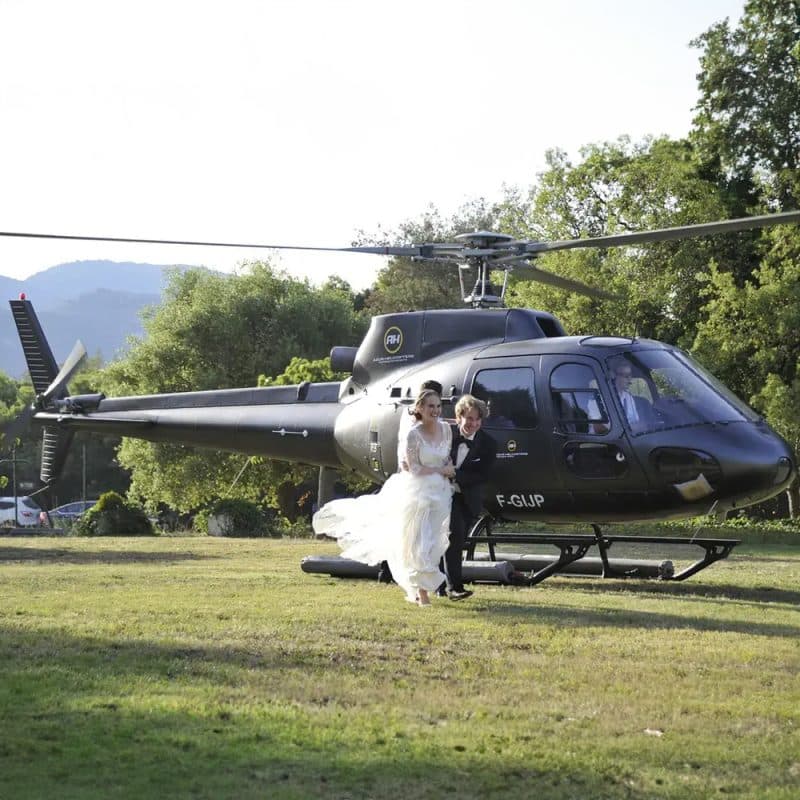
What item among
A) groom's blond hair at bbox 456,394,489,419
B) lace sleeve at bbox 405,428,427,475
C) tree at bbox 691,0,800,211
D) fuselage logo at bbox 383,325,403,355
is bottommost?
lace sleeve at bbox 405,428,427,475

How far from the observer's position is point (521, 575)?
48.5 ft

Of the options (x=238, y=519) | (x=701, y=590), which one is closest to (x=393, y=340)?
(x=701, y=590)

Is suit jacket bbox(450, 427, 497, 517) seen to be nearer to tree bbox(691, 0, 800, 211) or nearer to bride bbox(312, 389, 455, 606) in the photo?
bride bbox(312, 389, 455, 606)

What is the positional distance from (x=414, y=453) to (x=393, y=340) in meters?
4.42

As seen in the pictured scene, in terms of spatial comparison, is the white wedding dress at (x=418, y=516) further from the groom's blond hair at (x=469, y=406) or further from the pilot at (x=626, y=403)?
the pilot at (x=626, y=403)

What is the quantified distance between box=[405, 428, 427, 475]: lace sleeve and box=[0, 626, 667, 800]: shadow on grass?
175 inches

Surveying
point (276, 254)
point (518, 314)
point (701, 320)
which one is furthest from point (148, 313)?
point (518, 314)

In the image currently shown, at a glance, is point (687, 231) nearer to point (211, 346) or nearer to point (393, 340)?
→ point (393, 340)

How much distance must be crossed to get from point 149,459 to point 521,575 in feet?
134

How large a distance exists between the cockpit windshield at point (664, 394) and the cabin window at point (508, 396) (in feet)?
3.38

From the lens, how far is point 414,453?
1220cm

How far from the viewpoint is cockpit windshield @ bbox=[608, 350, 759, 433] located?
44.1 feet

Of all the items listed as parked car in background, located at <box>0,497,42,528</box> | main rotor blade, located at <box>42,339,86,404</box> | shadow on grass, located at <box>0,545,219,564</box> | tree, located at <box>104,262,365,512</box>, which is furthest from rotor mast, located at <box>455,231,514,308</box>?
parked car in background, located at <box>0,497,42,528</box>

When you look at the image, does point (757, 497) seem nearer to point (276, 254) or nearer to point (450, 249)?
point (450, 249)
